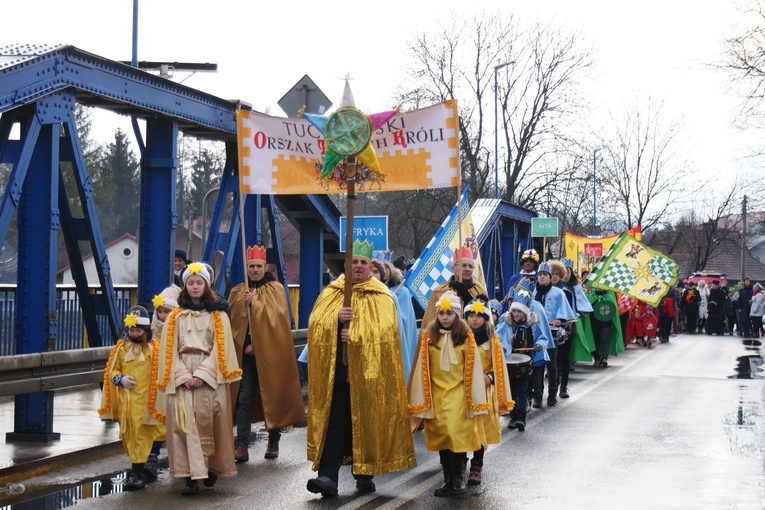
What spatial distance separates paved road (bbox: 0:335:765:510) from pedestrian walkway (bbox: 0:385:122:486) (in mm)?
155

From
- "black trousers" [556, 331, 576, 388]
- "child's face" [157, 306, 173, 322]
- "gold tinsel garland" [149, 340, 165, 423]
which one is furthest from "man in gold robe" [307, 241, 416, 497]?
"black trousers" [556, 331, 576, 388]

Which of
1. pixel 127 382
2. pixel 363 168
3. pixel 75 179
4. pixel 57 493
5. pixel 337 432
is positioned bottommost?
pixel 57 493

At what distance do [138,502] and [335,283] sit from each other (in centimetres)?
220

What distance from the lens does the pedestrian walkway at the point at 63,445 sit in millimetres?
9070

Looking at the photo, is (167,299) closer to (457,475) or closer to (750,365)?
(457,475)

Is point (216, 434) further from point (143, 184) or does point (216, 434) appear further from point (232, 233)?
point (232, 233)

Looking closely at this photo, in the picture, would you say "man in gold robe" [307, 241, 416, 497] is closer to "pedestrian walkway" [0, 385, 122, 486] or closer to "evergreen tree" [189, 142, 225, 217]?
"pedestrian walkway" [0, 385, 122, 486]

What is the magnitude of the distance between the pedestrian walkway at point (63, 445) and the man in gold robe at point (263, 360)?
1413 millimetres

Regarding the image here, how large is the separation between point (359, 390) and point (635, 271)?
15.3m

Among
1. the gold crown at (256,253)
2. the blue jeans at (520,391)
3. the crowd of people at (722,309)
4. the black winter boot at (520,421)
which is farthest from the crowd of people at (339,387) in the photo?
the crowd of people at (722,309)

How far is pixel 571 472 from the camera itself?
9.09 metres

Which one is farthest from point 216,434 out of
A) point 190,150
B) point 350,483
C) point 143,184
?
point 190,150

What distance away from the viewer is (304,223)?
1688cm

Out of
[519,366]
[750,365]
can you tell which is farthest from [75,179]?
[750,365]
